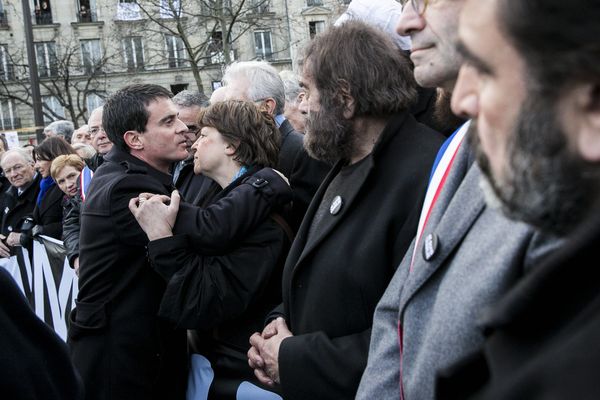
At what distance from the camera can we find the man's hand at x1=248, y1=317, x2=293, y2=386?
2637 millimetres

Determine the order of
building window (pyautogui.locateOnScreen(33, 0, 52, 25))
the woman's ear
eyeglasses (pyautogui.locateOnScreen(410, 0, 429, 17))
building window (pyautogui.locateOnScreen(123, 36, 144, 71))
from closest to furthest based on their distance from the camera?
1. eyeglasses (pyautogui.locateOnScreen(410, 0, 429, 17))
2. the woman's ear
3. building window (pyautogui.locateOnScreen(123, 36, 144, 71))
4. building window (pyautogui.locateOnScreen(33, 0, 52, 25))

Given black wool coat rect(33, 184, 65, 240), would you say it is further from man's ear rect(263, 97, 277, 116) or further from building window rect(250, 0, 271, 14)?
building window rect(250, 0, 271, 14)

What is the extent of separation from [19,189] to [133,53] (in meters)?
34.8

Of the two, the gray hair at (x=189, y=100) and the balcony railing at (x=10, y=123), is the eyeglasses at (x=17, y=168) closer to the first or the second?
the gray hair at (x=189, y=100)

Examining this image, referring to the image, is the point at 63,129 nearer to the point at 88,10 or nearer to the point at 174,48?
the point at 174,48

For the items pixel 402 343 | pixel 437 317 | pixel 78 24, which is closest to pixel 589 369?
pixel 437 317

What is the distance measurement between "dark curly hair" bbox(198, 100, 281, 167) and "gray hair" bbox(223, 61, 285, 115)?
1012mm

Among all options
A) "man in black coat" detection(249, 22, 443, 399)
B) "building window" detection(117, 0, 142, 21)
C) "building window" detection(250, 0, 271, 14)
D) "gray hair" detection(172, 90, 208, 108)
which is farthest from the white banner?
"building window" detection(117, 0, 142, 21)

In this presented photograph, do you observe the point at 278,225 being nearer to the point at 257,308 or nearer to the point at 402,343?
the point at 257,308

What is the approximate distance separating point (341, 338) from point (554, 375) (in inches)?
67.3

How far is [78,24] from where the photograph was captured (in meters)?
41.8

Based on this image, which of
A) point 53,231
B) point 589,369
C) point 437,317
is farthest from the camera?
point 53,231

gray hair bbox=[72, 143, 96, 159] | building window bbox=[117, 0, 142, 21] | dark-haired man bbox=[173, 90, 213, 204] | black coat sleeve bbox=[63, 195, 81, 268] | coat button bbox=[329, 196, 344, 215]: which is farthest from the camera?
building window bbox=[117, 0, 142, 21]

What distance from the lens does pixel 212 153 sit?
352cm
